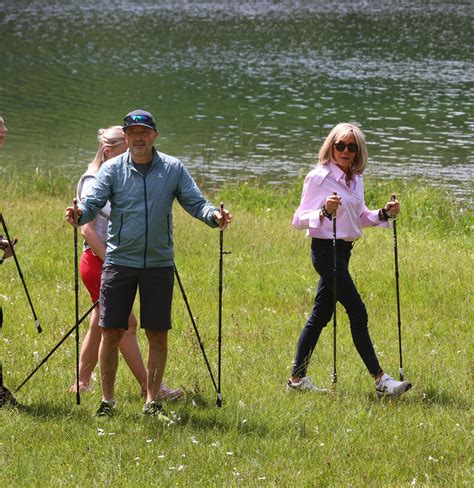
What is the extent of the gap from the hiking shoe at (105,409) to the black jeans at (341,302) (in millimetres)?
1536

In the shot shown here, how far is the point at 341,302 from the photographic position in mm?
7887

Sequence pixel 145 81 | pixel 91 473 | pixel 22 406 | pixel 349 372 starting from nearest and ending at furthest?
pixel 91 473
pixel 22 406
pixel 349 372
pixel 145 81

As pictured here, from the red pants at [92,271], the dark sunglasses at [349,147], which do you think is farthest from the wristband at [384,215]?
the red pants at [92,271]

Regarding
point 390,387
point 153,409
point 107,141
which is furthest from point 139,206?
point 390,387

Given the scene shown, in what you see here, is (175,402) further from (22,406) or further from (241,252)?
(241,252)

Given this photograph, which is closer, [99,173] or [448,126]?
[99,173]

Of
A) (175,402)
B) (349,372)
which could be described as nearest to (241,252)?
(349,372)

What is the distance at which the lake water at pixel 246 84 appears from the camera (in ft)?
84.8

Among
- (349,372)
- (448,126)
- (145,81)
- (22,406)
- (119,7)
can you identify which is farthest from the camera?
(119,7)

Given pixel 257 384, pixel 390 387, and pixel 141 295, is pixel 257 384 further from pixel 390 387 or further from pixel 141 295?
pixel 141 295

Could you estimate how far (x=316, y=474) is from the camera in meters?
6.16

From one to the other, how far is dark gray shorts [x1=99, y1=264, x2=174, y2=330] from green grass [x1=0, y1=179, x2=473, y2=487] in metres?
0.67

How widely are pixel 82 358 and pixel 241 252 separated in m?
5.00

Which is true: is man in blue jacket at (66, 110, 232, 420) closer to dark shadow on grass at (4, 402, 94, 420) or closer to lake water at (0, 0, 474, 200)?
dark shadow on grass at (4, 402, 94, 420)
